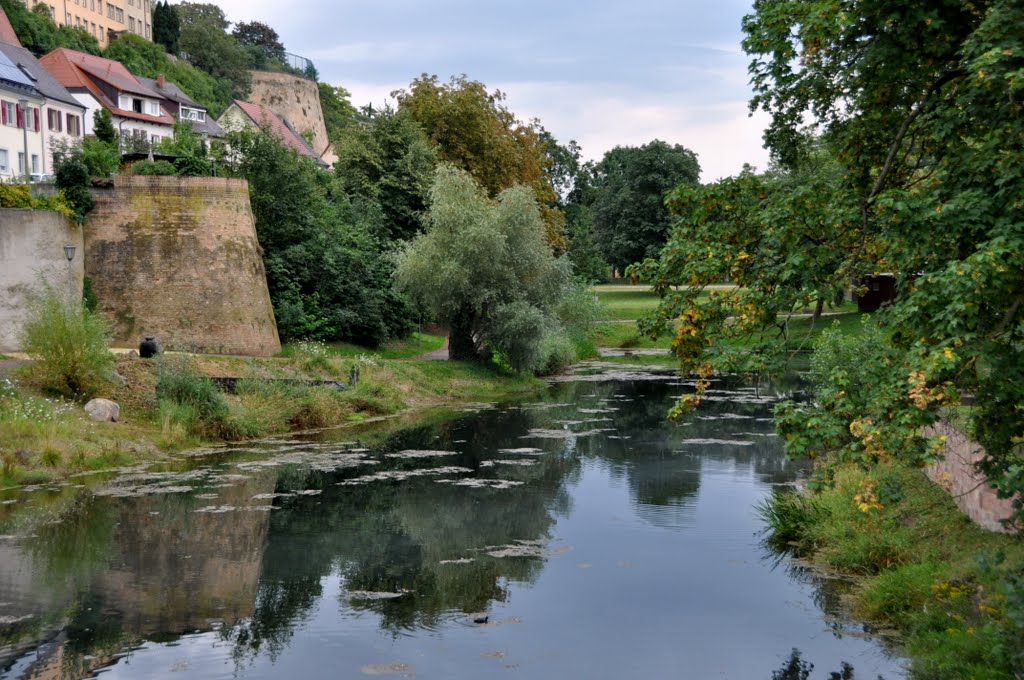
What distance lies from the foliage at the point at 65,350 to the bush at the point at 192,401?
1359 millimetres

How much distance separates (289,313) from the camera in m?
31.6

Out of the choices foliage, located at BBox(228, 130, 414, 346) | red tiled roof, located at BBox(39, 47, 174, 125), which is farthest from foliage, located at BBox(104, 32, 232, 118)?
foliage, located at BBox(228, 130, 414, 346)

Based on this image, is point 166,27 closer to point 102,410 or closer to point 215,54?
point 215,54

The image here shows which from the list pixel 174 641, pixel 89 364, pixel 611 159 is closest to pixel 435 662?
pixel 174 641

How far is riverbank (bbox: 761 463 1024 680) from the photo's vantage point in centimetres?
867

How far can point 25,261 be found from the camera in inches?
972

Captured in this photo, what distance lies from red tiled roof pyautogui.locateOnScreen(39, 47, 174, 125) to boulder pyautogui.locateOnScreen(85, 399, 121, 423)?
39.5 metres

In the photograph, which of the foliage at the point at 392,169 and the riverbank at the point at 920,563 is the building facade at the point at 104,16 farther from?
the riverbank at the point at 920,563

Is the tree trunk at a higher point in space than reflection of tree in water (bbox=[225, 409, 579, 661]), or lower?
higher

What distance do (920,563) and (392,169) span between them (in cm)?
3456

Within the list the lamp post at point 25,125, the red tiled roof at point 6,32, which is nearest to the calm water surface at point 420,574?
the lamp post at point 25,125

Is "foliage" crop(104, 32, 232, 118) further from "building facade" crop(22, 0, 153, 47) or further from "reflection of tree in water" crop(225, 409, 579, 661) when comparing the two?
"reflection of tree in water" crop(225, 409, 579, 661)

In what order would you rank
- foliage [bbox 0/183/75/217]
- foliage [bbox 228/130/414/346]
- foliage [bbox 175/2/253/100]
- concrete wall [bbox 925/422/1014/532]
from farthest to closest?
1. foliage [bbox 175/2/253/100]
2. foliage [bbox 228/130/414/346]
3. foliage [bbox 0/183/75/217]
4. concrete wall [bbox 925/422/1014/532]

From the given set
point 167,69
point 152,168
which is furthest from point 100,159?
point 167,69
